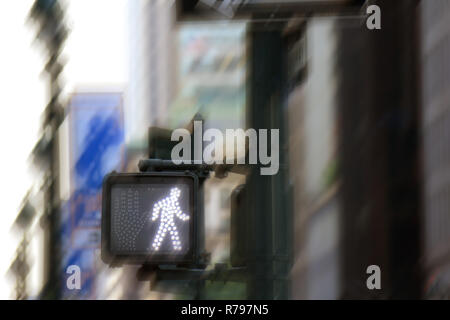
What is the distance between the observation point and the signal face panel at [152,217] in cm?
203

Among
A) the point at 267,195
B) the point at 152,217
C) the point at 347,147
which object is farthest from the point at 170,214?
the point at 347,147

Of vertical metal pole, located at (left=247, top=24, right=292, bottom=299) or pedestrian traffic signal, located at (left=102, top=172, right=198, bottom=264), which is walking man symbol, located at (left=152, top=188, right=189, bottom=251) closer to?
pedestrian traffic signal, located at (left=102, top=172, right=198, bottom=264)

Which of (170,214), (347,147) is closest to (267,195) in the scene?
(170,214)

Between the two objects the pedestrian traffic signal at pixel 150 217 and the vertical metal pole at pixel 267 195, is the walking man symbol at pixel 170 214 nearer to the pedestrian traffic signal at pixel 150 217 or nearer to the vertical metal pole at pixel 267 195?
the pedestrian traffic signal at pixel 150 217

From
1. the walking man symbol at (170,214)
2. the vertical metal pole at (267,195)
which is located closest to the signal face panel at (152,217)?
the walking man symbol at (170,214)

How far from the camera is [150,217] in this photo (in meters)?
2.04

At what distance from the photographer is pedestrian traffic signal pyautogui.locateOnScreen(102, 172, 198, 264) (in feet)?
6.64

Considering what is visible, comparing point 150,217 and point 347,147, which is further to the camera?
point 347,147

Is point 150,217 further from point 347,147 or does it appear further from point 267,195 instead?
point 347,147

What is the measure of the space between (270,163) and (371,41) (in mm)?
5065

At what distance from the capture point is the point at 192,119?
241 centimetres

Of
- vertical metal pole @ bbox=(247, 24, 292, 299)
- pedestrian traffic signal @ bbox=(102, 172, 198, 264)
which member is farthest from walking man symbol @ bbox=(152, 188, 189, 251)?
vertical metal pole @ bbox=(247, 24, 292, 299)

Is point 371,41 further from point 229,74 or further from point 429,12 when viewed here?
point 229,74

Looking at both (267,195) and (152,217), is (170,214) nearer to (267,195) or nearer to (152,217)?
(152,217)
